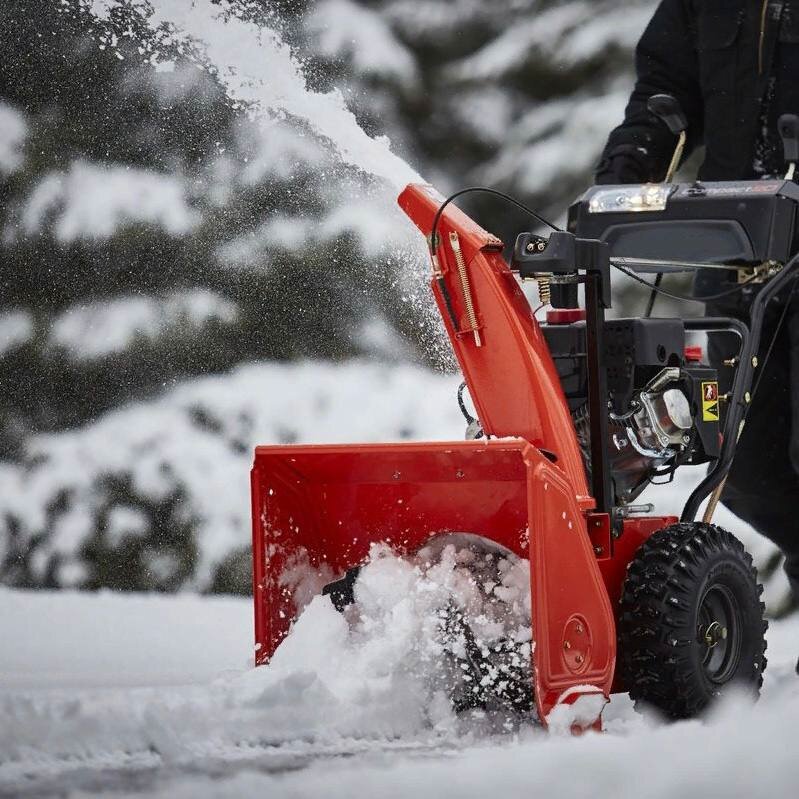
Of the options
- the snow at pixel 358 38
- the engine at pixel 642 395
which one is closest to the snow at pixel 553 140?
the snow at pixel 358 38

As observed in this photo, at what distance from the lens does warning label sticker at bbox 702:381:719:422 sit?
7.98 ft

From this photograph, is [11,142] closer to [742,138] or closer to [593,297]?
[742,138]

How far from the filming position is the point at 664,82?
11.2 ft

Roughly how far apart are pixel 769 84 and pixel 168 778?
2.31 m

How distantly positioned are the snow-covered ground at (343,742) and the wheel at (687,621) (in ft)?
0.20

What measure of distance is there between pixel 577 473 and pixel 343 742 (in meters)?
0.61

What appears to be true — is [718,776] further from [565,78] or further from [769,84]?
[565,78]

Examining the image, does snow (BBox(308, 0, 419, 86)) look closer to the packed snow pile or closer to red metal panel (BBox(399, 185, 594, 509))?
red metal panel (BBox(399, 185, 594, 509))

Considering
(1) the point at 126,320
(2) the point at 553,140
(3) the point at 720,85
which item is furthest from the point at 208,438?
(3) the point at 720,85

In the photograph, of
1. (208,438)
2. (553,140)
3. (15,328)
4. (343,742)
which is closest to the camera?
(343,742)

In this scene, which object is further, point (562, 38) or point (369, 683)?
point (562, 38)

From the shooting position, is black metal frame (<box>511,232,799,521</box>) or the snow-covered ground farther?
black metal frame (<box>511,232,799,521</box>)

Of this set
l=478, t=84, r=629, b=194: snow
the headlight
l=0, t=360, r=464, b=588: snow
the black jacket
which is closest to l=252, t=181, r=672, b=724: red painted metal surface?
the headlight

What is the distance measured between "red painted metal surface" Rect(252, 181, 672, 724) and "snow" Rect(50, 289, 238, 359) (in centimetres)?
268
